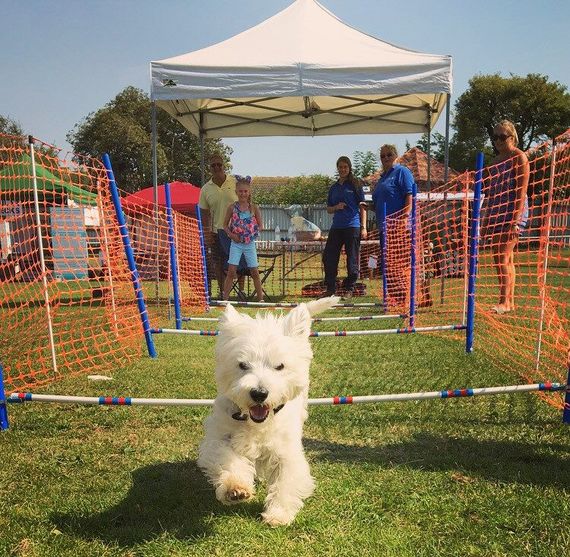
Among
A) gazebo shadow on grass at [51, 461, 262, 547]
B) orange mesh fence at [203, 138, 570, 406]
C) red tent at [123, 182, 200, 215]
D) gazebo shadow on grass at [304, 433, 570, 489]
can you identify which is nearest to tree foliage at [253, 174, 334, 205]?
red tent at [123, 182, 200, 215]

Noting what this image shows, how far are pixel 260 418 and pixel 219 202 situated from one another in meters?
7.92

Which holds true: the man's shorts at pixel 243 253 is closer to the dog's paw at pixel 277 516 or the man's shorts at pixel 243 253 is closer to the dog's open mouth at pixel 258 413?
the dog's open mouth at pixel 258 413

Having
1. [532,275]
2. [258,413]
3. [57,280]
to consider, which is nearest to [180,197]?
[57,280]

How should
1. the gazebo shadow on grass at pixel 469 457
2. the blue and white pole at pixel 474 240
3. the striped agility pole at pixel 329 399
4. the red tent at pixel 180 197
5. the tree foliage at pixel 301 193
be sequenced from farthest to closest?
the tree foliage at pixel 301 193 → the red tent at pixel 180 197 → the blue and white pole at pixel 474 240 → the striped agility pole at pixel 329 399 → the gazebo shadow on grass at pixel 469 457

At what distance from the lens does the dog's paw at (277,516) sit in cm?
242

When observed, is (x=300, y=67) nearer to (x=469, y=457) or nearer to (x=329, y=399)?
(x=329, y=399)

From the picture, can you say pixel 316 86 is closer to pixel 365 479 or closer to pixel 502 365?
pixel 502 365

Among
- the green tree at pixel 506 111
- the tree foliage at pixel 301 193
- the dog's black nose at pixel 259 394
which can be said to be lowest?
the dog's black nose at pixel 259 394

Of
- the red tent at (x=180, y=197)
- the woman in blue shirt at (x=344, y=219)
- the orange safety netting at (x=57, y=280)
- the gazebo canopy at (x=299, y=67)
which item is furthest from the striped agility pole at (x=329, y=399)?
the red tent at (x=180, y=197)

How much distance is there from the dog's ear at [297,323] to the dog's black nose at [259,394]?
48 centimetres

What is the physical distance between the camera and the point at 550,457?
312 centimetres

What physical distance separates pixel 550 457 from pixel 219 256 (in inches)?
325

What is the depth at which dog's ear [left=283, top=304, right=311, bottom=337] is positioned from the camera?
2.94 m

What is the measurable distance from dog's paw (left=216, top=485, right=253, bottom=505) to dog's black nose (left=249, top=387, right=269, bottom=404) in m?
0.38
